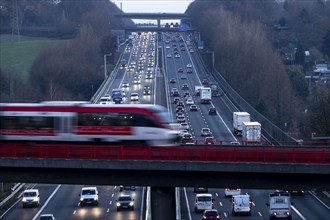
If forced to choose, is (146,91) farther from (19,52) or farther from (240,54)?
(19,52)

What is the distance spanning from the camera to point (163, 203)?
67.6 ft

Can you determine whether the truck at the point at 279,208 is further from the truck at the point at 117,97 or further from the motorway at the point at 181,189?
the truck at the point at 117,97

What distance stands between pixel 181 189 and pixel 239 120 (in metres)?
11.5

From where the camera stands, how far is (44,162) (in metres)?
21.0

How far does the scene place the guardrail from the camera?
2038 centimetres

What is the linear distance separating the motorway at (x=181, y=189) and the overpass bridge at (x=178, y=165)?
27.1 feet

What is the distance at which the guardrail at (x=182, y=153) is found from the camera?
20375 millimetres

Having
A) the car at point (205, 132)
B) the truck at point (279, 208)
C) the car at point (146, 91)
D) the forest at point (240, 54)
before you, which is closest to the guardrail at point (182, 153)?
the truck at point (279, 208)

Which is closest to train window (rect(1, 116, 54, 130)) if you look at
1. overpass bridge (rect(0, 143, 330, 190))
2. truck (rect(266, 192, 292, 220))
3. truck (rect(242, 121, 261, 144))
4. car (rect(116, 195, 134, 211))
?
overpass bridge (rect(0, 143, 330, 190))

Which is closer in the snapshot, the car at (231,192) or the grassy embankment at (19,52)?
the car at (231,192)

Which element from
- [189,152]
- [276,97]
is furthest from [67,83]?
[189,152]

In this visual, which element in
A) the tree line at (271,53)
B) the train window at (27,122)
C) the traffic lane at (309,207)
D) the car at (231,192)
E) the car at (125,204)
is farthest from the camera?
the tree line at (271,53)

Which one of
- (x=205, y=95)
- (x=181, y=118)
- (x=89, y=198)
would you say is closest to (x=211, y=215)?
(x=89, y=198)

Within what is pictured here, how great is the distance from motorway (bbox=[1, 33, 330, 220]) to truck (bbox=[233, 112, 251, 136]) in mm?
542
